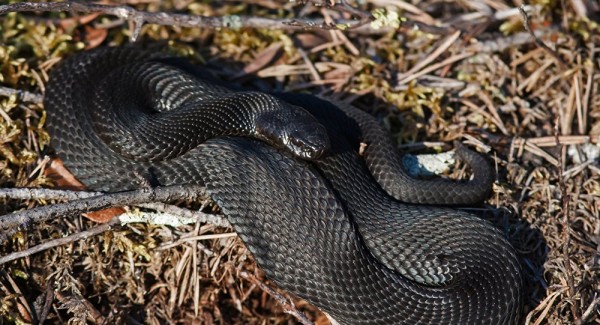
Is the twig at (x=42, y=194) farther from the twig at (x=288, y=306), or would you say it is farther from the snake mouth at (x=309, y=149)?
the snake mouth at (x=309, y=149)

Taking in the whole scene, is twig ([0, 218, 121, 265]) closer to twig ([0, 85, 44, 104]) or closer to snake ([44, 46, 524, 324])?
snake ([44, 46, 524, 324])

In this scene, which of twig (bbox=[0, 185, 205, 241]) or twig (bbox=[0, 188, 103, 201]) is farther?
twig (bbox=[0, 188, 103, 201])

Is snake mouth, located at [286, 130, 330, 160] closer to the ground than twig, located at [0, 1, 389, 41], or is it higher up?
closer to the ground

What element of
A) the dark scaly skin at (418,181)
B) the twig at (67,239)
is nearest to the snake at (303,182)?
the dark scaly skin at (418,181)

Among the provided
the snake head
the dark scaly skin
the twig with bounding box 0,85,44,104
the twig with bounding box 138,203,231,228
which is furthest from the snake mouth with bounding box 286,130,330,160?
the twig with bounding box 0,85,44,104

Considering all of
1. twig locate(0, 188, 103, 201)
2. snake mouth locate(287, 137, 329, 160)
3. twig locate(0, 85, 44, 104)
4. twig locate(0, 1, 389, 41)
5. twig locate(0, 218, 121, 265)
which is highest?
twig locate(0, 1, 389, 41)

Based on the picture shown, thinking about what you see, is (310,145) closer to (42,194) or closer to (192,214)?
(192,214)

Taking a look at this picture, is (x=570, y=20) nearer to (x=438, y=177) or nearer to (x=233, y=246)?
(x=438, y=177)

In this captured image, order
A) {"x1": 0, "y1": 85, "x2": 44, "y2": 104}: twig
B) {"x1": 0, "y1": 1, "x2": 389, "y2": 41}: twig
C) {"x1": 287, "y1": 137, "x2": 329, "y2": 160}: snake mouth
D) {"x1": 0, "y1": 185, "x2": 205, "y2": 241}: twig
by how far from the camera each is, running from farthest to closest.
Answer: {"x1": 0, "y1": 85, "x2": 44, "y2": 104}: twig < {"x1": 287, "y1": 137, "x2": 329, "y2": 160}: snake mouth < {"x1": 0, "y1": 1, "x2": 389, "y2": 41}: twig < {"x1": 0, "y1": 185, "x2": 205, "y2": 241}: twig
